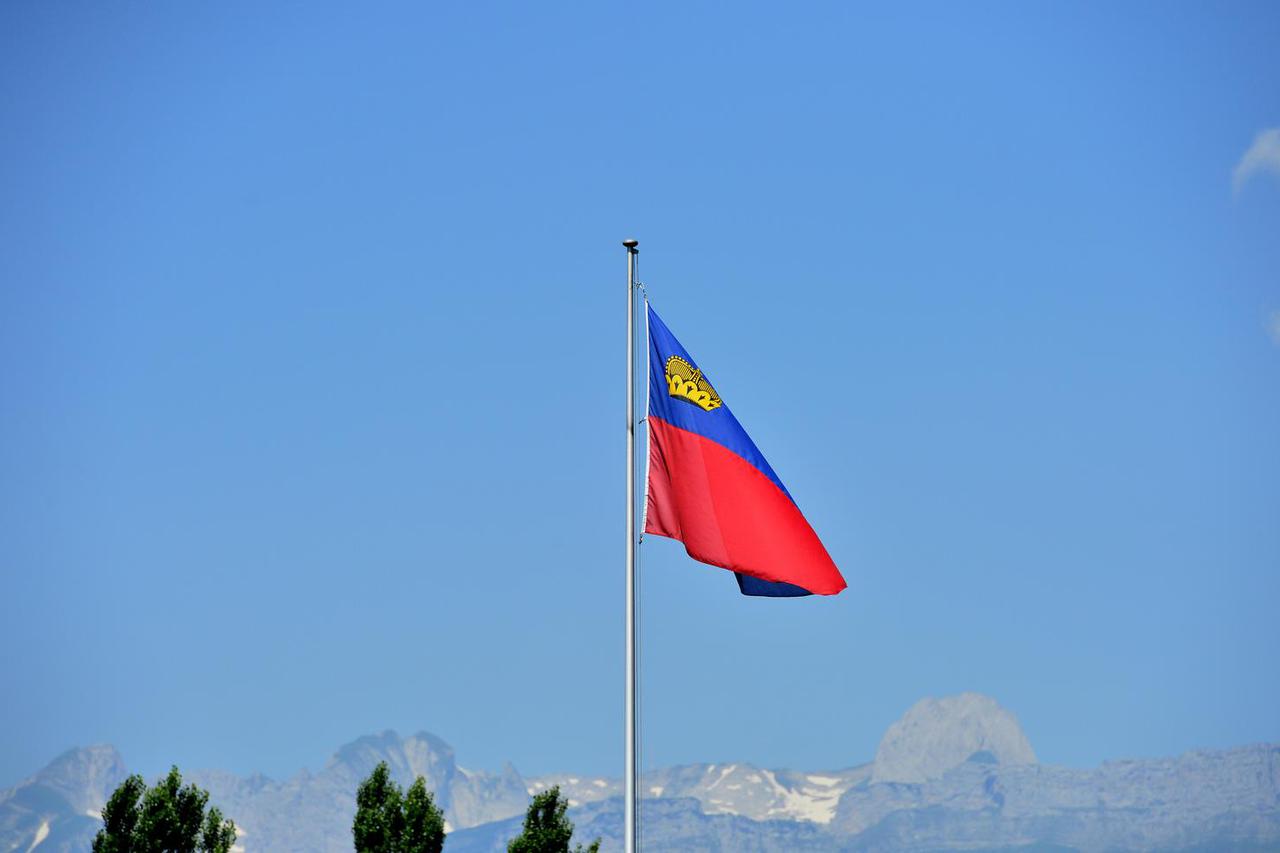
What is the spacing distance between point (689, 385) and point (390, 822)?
26.6 metres

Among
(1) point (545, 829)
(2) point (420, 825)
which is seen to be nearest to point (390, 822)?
(2) point (420, 825)

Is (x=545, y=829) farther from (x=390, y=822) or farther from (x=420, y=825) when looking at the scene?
(x=390, y=822)

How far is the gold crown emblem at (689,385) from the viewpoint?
31.3 m

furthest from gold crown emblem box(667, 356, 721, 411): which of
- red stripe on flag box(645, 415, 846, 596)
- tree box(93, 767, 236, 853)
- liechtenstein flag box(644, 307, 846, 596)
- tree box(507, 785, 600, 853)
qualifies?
tree box(507, 785, 600, 853)

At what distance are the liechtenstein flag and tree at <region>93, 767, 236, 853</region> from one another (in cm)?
2248

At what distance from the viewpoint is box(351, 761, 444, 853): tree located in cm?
5259

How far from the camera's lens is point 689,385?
31531 mm

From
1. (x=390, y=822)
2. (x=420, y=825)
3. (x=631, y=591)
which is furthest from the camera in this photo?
(x=420, y=825)

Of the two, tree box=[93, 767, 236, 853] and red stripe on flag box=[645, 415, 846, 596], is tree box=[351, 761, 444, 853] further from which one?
red stripe on flag box=[645, 415, 846, 596]

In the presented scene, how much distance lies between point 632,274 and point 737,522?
5.04m

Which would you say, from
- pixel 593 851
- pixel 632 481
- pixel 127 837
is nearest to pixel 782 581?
pixel 632 481

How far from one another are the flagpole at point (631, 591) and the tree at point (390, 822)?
24.6 m

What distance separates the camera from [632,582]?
29312mm

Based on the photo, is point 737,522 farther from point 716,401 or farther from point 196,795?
point 196,795
